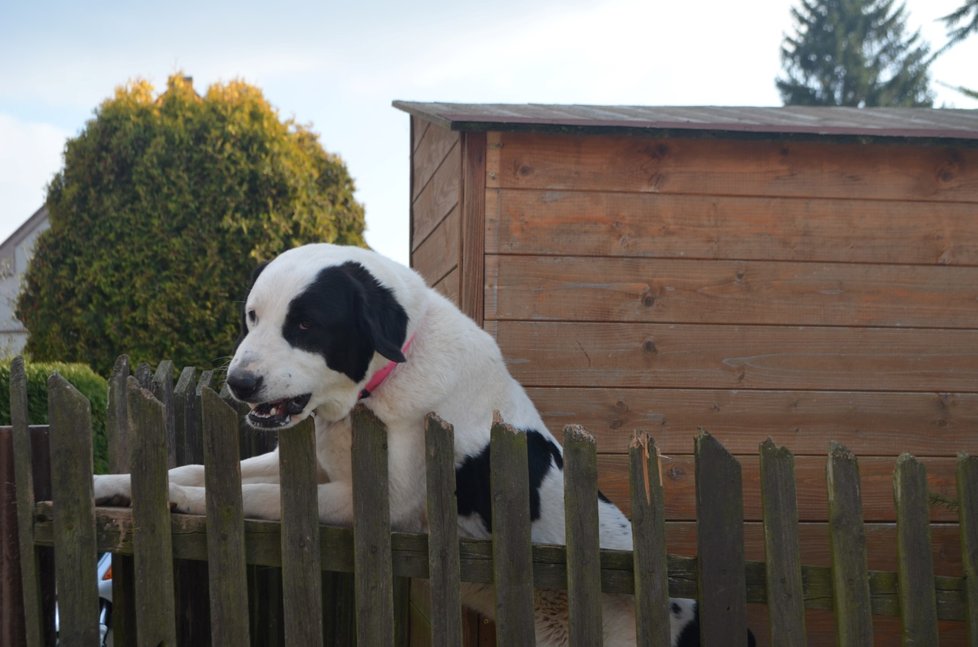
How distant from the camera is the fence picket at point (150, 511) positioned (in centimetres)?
300

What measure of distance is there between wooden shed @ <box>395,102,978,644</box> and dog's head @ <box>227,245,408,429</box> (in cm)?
119

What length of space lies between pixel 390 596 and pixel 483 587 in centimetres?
56

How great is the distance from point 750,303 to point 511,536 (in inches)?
80.2

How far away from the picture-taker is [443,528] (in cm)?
308

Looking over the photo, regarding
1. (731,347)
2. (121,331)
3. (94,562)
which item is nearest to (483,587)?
(94,562)

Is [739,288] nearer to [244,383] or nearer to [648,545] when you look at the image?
[648,545]

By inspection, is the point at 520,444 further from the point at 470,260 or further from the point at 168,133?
the point at 168,133

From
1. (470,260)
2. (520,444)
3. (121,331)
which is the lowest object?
(121,331)

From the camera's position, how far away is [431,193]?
18.0 ft

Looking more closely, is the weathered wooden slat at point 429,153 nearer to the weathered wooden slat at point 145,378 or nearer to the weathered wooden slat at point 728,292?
the weathered wooden slat at point 728,292

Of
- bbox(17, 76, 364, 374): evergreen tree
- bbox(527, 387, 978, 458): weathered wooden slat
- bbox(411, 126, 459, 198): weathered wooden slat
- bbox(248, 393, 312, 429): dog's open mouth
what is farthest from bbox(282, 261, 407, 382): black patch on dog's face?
bbox(17, 76, 364, 374): evergreen tree

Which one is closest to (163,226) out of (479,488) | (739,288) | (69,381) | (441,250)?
(69,381)

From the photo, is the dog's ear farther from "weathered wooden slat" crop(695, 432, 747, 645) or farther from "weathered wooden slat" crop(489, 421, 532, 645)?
"weathered wooden slat" crop(695, 432, 747, 645)

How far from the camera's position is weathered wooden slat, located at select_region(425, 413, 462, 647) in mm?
3066
